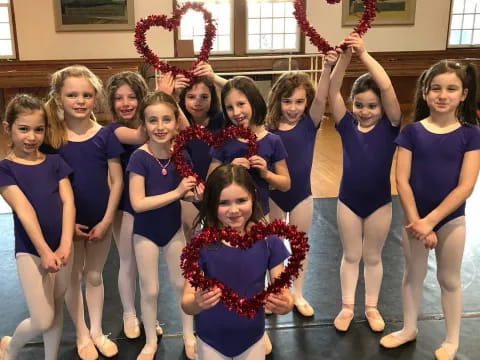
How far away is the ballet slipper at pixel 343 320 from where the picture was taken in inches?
104

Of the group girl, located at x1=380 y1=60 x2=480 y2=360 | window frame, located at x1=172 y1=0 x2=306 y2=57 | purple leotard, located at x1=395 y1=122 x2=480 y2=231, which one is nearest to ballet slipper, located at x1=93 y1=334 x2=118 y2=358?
girl, located at x1=380 y1=60 x2=480 y2=360

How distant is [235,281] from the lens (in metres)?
1.70

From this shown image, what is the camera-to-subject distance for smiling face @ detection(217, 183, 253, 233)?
170cm

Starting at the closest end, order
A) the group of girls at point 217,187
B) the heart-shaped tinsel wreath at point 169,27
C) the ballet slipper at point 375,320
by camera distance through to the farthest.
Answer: the group of girls at point 217,187
the heart-shaped tinsel wreath at point 169,27
the ballet slipper at point 375,320

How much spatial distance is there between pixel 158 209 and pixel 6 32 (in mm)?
7647

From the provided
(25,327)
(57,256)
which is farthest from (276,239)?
(25,327)

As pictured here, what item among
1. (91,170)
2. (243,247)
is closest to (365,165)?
(243,247)

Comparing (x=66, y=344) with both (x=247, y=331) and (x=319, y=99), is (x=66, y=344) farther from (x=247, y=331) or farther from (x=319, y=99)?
(x=319, y=99)

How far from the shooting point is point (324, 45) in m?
2.51

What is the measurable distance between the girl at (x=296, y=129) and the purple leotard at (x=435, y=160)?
1.58 ft

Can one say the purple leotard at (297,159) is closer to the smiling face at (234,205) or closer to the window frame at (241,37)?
the smiling face at (234,205)

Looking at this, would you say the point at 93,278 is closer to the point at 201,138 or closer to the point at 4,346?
the point at 4,346

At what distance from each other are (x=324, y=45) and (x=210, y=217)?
4.00ft

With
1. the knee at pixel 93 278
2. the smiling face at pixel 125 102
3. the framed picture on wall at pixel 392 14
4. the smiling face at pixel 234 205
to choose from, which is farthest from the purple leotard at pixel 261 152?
the framed picture on wall at pixel 392 14
